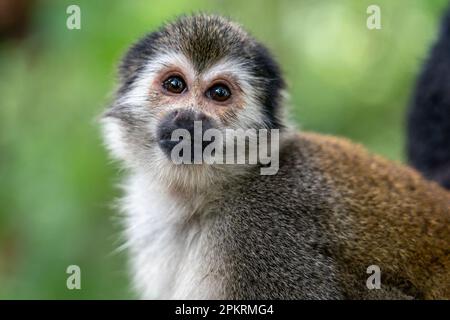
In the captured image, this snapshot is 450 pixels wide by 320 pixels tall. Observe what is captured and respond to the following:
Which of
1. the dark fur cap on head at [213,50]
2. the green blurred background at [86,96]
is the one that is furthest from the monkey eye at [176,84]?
the green blurred background at [86,96]

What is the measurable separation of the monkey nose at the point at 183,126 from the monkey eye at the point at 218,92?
229mm

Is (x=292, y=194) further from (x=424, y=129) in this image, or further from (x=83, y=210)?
(x=83, y=210)

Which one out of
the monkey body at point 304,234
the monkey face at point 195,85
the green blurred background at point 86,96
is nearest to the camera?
the monkey body at point 304,234

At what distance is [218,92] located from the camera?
501 cm

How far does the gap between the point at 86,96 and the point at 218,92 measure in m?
3.46

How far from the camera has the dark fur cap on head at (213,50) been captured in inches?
195

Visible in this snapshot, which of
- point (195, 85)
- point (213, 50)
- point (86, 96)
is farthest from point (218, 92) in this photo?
point (86, 96)

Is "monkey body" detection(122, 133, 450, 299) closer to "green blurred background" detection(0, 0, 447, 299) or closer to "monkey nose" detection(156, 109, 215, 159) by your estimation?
"monkey nose" detection(156, 109, 215, 159)

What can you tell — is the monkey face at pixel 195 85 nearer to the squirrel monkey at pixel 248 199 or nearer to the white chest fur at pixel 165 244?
the squirrel monkey at pixel 248 199

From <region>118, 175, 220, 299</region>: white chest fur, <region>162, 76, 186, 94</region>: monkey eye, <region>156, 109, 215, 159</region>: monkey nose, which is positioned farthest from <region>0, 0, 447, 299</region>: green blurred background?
<region>156, 109, 215, 159</region>: monkey nose

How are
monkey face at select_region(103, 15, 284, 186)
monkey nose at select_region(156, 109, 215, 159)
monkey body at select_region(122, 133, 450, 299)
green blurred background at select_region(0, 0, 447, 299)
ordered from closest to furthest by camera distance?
monkey nose at select_region(156, 109, 215, 159), monkey body at select_region(122, 133, 450, 299), monkey face at select_region(103, 15, 284, 186), green blurred background at select_region(0, 0, 447, 299)

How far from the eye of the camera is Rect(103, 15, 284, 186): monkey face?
4.94 m

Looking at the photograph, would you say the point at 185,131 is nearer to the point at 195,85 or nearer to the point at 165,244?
the point at 195,85

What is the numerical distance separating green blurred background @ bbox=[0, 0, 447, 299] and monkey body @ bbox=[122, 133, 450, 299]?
186cm
